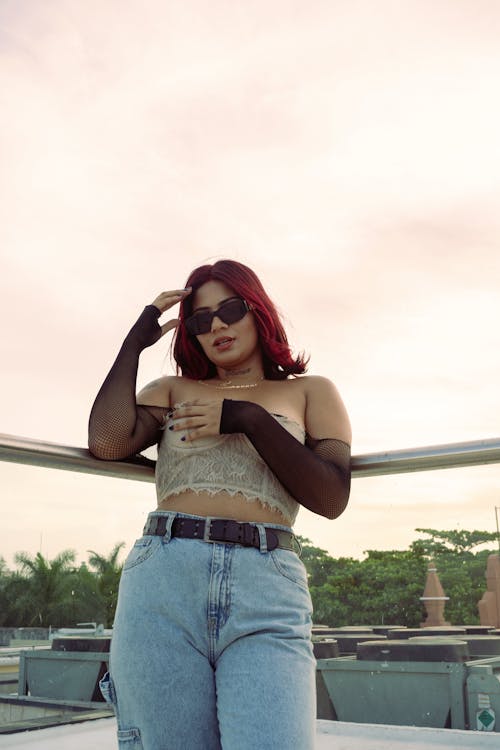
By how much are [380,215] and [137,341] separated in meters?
17.5

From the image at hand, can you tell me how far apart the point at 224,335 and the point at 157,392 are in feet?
0.82

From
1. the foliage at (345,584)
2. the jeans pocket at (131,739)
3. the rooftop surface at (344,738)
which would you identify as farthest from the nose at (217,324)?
the rooftop surface at (344,738)

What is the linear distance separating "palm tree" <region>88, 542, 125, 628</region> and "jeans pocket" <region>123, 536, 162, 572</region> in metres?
0.64

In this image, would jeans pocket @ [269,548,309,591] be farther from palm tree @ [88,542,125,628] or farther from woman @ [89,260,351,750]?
palm tree @ [88,542,125,628]

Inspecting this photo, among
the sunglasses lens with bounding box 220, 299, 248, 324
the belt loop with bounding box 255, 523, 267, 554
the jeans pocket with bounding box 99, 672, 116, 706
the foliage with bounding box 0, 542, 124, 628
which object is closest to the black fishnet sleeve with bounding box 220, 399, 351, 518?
the belt loop with bounding box 255, 523, 267, 554

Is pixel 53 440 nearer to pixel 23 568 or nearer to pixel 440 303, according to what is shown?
pixel 23 568

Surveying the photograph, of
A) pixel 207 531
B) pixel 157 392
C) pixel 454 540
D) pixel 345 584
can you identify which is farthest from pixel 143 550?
pixel 454 540

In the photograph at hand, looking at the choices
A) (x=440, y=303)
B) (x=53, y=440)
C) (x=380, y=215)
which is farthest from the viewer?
(x=440, y=303)

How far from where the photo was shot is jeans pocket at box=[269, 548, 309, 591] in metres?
1.77

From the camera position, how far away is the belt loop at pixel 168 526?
1.76 meters

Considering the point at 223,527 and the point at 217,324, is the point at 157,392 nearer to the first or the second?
the point at 217,324

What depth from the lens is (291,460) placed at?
6.10 ft

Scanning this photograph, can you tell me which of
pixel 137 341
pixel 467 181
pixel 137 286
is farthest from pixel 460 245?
pixel 137 341

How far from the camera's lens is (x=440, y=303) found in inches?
818
